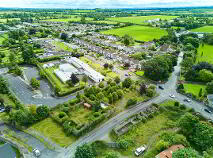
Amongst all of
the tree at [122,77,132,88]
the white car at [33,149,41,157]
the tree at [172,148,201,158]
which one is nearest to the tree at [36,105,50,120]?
the white car at [33,149,41,157]

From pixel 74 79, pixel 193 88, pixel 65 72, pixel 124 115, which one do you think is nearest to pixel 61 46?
pixel 65 72

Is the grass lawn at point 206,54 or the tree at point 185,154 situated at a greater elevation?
the grass lawn at point 206,54

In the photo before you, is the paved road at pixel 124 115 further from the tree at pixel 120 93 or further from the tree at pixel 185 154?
the tree at pixel 185 154

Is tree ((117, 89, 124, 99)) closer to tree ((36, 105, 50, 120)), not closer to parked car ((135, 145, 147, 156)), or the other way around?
parked car ((135, 145, 147, 156))

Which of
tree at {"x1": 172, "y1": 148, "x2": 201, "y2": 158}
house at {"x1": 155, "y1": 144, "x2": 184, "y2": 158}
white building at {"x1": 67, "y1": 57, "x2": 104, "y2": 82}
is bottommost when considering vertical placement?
house at {"x1": 155, "y1": 144, "x2": 184, "y2": 158}

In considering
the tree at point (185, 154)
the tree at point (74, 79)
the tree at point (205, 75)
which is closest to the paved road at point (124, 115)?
the tree at point (205, 75)

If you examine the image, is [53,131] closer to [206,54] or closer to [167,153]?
[167,153]

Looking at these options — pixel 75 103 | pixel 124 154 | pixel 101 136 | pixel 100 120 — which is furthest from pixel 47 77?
pixel 124 154
